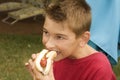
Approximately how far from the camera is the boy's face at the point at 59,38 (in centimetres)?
226

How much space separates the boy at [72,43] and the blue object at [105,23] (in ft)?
1.08

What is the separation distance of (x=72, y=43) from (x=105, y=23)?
1.74 ft

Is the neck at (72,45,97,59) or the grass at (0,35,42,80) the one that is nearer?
the neck at (72,45,97,59)

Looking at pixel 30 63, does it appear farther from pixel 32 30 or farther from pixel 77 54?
pixel 32 30

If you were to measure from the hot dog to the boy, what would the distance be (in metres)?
0.03

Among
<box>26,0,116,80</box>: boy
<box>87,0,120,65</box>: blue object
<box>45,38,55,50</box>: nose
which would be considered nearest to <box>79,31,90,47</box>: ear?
<box>26,0,116,80</box>: boy

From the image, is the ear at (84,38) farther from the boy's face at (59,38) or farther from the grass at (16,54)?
the grass at (16,54)

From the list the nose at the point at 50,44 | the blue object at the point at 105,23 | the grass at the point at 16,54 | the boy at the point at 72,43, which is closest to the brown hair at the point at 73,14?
the boy at the point at 72,43

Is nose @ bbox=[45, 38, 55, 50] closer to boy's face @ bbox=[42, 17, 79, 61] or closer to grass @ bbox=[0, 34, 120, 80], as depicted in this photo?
boy's face @ bbox=[42, 17, 79, 61]

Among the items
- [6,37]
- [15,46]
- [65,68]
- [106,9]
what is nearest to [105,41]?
[106,9]

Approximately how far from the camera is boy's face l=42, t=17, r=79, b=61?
226 centimetres

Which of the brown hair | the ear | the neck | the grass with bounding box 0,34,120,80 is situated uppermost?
the brown hair

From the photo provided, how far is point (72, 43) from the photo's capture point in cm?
234

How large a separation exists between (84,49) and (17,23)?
6.51 m
